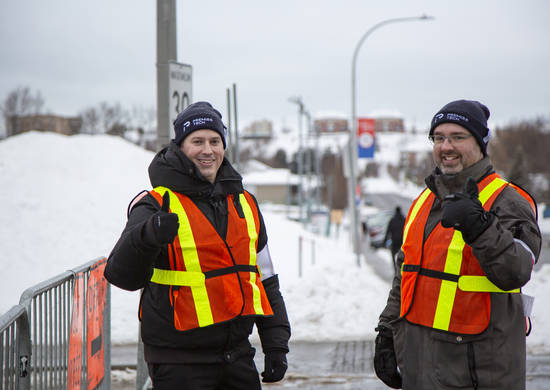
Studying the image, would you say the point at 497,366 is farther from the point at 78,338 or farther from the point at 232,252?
the point at 78,338

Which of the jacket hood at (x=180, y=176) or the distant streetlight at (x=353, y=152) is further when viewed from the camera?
the distant streetlight at (x=353, y=152)

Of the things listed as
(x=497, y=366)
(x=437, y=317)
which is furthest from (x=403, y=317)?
(x=497, y=366)

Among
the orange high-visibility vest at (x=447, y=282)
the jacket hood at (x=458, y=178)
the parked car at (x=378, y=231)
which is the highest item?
the jacket hood at (x=458, y=178)

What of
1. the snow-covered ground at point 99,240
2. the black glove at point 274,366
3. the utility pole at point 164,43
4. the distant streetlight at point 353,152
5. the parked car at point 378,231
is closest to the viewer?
the black glove at point 274,366

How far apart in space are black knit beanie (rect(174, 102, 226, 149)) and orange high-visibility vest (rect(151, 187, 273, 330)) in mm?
338

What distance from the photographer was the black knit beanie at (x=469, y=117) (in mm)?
3201

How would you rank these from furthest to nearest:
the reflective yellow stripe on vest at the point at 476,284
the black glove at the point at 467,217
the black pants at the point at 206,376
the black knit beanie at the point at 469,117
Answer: the black knit beanie at the point at 469,117
the black pants at the point at 206,376
the reflective yellow stripe on vest at the point at 476,284
the black glove at the point at 467,217

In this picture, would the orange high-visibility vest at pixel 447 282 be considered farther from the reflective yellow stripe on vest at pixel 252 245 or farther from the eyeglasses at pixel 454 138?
the reflective yellow stripe on vest at pixel 252 245

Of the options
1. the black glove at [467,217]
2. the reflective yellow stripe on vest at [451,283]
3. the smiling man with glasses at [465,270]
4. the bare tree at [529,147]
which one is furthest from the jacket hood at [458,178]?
the bare tree at [529,147]

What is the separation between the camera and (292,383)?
6414 millimetres

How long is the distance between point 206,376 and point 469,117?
1845 millimetres

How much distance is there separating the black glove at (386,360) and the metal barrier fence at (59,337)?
1.88m

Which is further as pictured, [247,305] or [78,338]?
[78,338]

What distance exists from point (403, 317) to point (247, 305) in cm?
81
